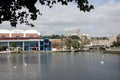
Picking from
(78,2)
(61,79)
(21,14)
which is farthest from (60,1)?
(61,79)

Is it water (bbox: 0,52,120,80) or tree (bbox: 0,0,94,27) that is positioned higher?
tree (bbox: 0,0,94,27)

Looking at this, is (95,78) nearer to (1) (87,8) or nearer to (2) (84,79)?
(2) (84,79)

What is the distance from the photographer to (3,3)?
7172 millimetres

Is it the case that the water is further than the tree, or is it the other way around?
the water

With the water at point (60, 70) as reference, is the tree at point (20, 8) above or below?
above

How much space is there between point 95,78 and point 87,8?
112 ft

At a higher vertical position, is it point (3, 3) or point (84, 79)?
point (3, 3)

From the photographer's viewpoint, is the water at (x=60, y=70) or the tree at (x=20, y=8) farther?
the water at (x=60, y=70)

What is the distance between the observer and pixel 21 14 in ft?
24.5

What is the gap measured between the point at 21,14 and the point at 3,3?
0.49 m

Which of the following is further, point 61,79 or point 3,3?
point 61,79

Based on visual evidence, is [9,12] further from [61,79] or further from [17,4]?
[61,79]

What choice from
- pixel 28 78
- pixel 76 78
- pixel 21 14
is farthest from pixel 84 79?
pixel 21 14

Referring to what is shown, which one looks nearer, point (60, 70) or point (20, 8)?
point (20, 8)
